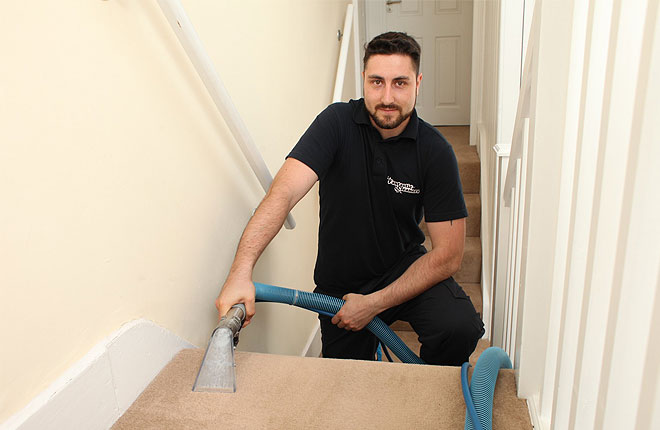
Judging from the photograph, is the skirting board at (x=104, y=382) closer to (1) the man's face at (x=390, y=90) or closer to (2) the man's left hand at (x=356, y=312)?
(2) the man's left hand at (x=356, y=312)

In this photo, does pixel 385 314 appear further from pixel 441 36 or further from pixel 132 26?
pixel 441 36

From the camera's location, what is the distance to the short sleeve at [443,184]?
6.25 feet

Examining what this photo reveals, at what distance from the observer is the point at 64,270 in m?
0.97

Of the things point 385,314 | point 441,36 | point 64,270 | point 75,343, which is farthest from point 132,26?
point 441,36

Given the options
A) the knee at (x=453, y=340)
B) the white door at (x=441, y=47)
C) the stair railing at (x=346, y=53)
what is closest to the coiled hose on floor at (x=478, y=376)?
the knee at (x=453, y=340)

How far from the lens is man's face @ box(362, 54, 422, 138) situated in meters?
1.88

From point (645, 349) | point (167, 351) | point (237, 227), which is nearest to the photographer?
point (645, 349)

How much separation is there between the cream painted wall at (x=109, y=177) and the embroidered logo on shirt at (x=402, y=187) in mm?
479

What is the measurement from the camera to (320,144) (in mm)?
1848

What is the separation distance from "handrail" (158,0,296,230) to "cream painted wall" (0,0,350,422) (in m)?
0.06

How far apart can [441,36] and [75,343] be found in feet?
14.6

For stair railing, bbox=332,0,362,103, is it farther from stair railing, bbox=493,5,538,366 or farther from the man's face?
stair railing, bbox=493,5,538,366

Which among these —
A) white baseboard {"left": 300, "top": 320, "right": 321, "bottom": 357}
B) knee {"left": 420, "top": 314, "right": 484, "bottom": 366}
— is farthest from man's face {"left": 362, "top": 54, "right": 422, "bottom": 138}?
white baseboard {"left": 300, "top": 320, "right": 321, "bottom": 357}

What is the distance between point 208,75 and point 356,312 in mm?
927
